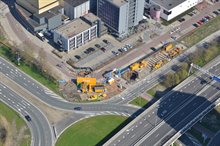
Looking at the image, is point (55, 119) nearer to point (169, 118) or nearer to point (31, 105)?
point (31, 105)

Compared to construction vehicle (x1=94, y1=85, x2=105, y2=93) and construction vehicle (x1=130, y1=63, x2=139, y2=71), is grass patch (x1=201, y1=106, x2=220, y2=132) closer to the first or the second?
construction vehicle (x1=130, y1=63, x2=139, y2=71)

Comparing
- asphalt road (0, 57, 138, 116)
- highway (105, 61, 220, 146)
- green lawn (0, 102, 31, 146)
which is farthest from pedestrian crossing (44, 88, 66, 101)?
highway (105, 61, 220, 146)

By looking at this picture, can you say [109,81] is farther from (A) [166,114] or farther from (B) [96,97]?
(A) [166,114]

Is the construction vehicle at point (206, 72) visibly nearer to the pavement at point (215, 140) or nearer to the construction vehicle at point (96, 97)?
the pavement at point (215, 140)

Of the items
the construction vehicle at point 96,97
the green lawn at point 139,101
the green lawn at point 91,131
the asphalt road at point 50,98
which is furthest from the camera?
the construction vehicle at point 96,97

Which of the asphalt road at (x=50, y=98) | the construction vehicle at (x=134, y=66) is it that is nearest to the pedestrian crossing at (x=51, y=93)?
the asphalt road at (x=50, y=98)

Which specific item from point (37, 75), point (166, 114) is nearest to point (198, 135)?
point (166, 114)
